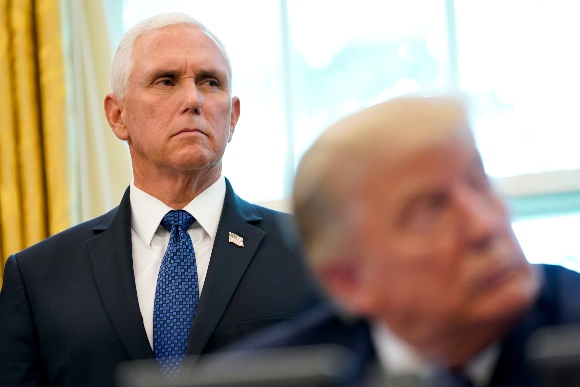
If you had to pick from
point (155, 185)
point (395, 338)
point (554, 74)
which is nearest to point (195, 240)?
point (155, 185)

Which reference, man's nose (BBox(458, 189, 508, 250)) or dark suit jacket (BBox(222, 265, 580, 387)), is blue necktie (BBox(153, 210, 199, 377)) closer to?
dark suit jacket (BBox(222, 265, 580, 387))

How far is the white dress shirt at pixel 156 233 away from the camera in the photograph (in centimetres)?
198

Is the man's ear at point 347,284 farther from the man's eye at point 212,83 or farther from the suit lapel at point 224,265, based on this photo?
the man's eye at point 212,83

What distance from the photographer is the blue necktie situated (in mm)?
1868

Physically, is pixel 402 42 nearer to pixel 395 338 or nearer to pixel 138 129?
pixel 138 129

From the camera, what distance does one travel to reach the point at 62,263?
6.82 feet

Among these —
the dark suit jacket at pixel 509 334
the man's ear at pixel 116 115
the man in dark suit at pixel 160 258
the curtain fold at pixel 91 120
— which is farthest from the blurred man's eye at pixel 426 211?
the curtain fold at pixel 91 120

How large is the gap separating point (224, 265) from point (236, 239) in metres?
0.09

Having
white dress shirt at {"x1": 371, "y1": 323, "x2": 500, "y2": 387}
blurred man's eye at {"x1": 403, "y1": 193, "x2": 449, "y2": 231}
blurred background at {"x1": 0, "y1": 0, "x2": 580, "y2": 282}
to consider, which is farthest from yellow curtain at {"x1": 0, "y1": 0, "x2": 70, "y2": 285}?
blurred man's eye at {"x1": 403, "y1": 193, "x2": 449, "y2": 231}

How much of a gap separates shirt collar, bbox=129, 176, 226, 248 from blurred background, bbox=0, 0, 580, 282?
1.08 metres

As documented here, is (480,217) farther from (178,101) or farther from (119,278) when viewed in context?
(178,101)

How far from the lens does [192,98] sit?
2.11 m

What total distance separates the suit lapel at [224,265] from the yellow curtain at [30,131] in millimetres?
1329

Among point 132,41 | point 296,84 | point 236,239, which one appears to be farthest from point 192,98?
point 296,84
